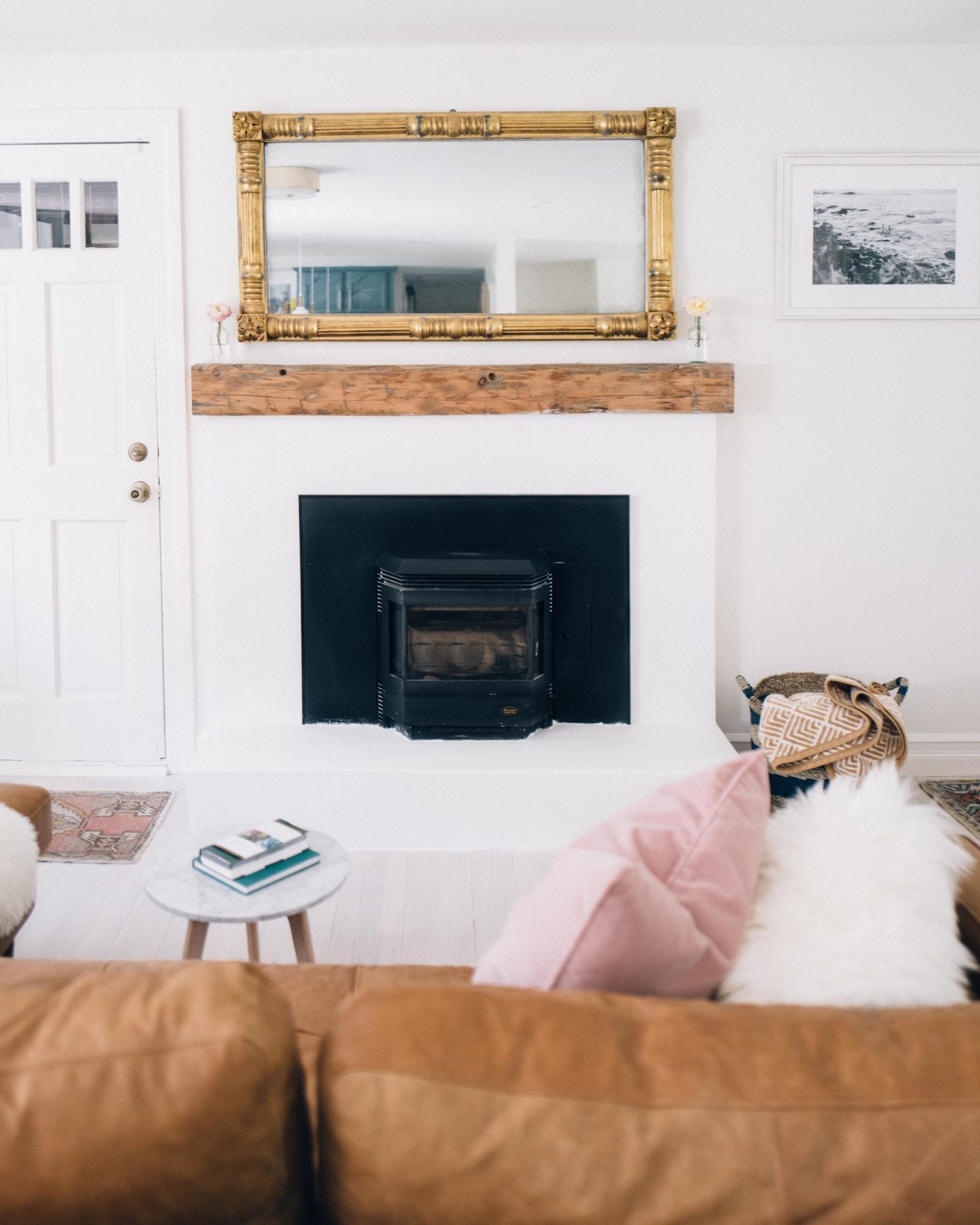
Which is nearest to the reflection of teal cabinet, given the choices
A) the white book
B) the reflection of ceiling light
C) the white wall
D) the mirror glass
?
the mirror glass

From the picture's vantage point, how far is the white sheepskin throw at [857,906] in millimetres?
1009

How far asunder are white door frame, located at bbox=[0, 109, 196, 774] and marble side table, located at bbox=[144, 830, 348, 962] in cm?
167

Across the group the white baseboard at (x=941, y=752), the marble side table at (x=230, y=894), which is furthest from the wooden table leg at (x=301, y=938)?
the white baseboard at (x=941, y=752)

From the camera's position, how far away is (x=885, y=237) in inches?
135

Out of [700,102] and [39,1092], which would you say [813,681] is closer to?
[700,102]

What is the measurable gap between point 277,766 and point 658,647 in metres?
1.29

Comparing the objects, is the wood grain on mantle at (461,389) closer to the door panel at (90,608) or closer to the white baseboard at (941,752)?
the door panel at (90,608)

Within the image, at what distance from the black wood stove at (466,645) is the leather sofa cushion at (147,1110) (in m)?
2.47

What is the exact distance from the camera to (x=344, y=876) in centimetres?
196

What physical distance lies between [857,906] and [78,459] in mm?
3202

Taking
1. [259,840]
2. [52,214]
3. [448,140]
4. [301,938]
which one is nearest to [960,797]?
[301,938]

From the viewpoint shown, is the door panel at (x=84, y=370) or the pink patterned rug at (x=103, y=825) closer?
the pink patterned rug at (x=103, y=825)

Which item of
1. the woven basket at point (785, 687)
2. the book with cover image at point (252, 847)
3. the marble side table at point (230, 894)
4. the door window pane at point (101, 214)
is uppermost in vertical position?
the door window pane at point (101, 214)

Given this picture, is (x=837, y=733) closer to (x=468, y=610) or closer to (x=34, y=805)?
(x=468, y=610)
